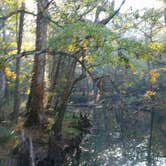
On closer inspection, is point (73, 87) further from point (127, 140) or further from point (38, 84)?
point (127, 140)

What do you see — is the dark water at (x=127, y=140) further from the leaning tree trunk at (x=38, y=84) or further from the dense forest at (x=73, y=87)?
the leaning tree trunk at (x=38, y=84)

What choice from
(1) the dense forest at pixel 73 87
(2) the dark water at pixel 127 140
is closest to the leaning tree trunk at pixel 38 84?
(1) the dense forest at pixel 73 87

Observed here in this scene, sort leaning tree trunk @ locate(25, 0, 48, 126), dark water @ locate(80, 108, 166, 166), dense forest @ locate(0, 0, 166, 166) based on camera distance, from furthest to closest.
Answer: dark water @ locate(80, 108, 166, 166) → leaning tree trunk @ locate(25, 0, 48, 126) → dense forest @ locate(0, 0, 166, 166)

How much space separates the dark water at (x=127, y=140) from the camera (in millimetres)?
20763

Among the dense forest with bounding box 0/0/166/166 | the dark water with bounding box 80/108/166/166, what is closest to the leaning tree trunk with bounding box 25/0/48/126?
the dense forest with bounding box 0/0/166/166

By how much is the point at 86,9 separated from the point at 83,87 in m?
29.1

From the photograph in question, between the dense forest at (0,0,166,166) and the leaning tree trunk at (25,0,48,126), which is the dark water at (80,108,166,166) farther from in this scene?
the leaning tree trunk at (25,0,48,126)

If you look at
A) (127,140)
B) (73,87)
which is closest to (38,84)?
(73,87)

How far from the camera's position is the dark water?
2076cm

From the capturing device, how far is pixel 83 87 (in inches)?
2039

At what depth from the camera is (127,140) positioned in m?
26.8

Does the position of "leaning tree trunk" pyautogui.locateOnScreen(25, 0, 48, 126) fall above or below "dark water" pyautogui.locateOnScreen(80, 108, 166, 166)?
above

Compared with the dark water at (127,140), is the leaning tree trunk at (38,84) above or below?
above

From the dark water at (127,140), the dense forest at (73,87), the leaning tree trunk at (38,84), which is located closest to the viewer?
the dense forest at (73,87)
